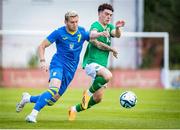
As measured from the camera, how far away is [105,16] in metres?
15.7

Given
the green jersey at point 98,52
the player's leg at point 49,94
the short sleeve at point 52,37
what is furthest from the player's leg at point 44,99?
the green jersey at point 98,52

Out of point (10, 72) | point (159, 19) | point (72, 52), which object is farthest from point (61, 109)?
point (159, 19)

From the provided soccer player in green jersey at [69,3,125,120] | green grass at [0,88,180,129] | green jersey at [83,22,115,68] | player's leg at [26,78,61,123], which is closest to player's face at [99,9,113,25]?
soccer player in green jersey at [69,3,125,120]

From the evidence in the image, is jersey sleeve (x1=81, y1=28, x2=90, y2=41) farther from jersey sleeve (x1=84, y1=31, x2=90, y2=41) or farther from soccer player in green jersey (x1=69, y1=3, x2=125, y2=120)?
soccer player in green jersey (x1=69, y1=3, x2=125, y2=120)

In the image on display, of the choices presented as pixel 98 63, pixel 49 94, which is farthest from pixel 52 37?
pixel 98 63

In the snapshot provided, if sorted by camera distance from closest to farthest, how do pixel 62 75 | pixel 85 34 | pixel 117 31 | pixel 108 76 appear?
1. pixel 62 75
2. pixel 85 34
3. pixel 108 76
4. pixel 117 31

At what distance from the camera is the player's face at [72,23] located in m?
14.3

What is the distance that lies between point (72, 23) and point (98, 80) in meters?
1.44

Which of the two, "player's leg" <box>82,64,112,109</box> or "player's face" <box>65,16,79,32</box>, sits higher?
"player's face" <box>65,16,79,32</box>

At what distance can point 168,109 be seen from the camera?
1842cm

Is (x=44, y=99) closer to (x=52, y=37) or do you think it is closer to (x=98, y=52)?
(x=52, y=37)

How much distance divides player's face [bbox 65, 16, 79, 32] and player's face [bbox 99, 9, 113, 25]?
4.15ft

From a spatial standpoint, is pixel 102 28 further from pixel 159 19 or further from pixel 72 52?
pixel 159 19

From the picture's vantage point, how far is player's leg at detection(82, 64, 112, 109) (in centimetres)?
1515
